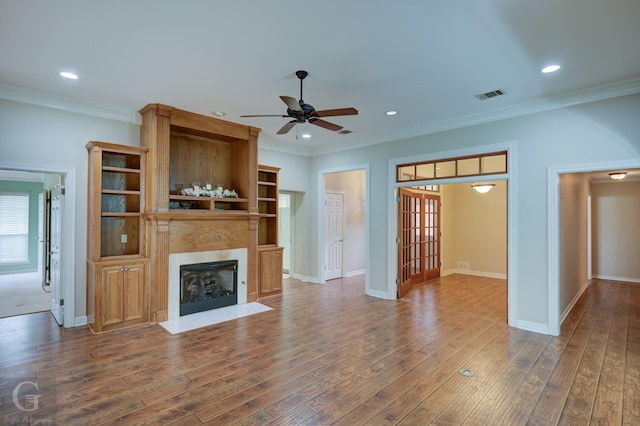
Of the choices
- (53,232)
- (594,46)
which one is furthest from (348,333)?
(53,232)

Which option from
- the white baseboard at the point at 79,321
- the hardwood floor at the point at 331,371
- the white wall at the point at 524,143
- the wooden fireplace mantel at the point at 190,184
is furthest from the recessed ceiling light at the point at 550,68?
the white baseboard at the point at 79,321

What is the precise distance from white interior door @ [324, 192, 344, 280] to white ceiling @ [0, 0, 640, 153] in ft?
10.8

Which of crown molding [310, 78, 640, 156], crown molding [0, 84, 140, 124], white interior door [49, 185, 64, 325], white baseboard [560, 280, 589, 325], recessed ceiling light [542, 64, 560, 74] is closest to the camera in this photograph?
recessed ceiling light [542, 64, 560, 74]

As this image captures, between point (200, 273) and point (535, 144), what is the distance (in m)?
5.16

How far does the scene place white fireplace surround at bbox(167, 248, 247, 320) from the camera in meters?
4.66

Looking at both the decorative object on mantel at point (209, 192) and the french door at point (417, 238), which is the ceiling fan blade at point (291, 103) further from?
the french door at point (417, 238)

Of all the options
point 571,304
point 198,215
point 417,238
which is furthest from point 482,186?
point 198,215

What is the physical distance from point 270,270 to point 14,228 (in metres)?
7.10

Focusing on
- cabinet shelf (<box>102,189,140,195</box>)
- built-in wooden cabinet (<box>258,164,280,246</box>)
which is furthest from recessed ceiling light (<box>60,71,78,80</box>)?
built-in wooden cabinet (<box>258,164,280,246</box>)

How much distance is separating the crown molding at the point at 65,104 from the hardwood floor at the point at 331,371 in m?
2.92

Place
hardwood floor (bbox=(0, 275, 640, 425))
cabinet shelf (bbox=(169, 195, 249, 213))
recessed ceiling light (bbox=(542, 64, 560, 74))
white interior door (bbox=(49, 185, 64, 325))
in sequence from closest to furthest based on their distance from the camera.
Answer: hardwood floor (bbox=(0, 275, 640, 425)), recessed ceiling light (bbox=(542, 64, 560, 74)), white interior door (bbox=(49, 185, 64, 325)), cabinet shelf (bbox=(169, 195, 249, 213))

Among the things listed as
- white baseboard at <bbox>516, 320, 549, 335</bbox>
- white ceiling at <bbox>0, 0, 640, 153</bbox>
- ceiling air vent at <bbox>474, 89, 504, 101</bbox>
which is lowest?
white baseboard at <bbox>516, 320, 549, 335</bbox>

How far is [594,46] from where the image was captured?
2.91 m

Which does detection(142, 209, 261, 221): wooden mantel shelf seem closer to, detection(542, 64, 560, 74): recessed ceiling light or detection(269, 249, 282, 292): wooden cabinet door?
detection(269, 249, 282, 292): wooden cabinet door
